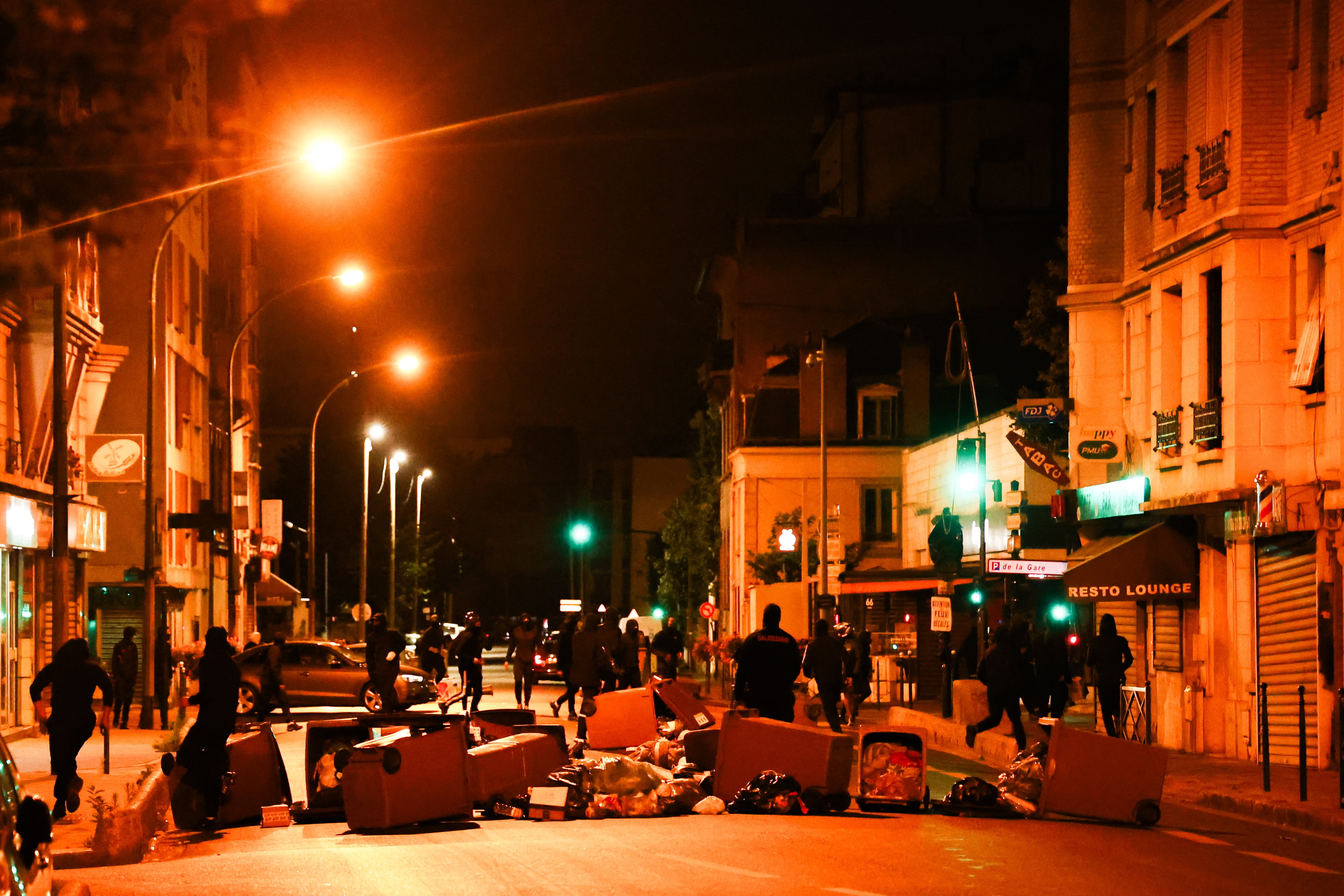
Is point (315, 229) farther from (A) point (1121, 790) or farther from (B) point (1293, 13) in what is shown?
(A) point (1121, 790)

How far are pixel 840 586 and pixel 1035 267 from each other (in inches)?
974

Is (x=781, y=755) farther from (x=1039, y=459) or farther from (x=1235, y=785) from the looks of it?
(x=1039, y=459)

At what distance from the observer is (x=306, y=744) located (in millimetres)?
15680

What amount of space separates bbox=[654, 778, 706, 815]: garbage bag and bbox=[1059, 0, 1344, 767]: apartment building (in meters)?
8.93

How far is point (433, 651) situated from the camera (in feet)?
105

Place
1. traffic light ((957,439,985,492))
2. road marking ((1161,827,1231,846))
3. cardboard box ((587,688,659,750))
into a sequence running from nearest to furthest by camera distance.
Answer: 1. road marking ((1161,827,1231,846))
2. cardboard box ((587,688,659,750))
3. traffic light ((957,439,985,492))

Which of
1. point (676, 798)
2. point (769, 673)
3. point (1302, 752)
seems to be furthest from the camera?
point (769, 673)

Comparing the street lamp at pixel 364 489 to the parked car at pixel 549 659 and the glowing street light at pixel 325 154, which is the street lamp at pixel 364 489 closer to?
the parked car at pixel 549 659

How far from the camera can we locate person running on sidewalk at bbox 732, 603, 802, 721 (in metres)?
18.1

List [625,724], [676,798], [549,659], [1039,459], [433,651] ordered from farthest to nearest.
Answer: [549,659] < [433,651] < [1039,459] < [625,724] < [676,798]

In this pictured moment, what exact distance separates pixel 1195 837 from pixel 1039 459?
15853mm

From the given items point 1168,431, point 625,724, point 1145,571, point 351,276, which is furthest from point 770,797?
point 351,276

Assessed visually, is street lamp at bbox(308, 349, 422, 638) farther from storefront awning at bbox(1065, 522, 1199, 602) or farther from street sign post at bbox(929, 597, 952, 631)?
storefront awning at bbox(1065, 522, 1199, 602)

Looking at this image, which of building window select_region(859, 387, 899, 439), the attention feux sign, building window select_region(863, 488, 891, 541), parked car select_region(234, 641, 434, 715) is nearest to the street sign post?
the attention feux sign
